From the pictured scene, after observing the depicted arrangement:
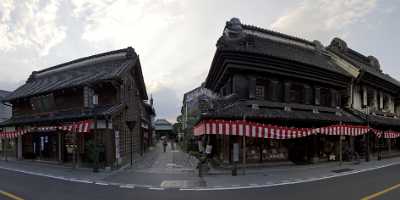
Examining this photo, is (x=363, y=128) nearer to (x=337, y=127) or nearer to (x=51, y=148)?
(x=337, y=127)

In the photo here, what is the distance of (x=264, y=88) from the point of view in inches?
765

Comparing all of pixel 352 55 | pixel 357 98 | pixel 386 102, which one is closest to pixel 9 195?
pixel 357 98

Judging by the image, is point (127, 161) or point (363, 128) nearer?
point (363, 128)

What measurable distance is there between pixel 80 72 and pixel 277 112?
17.7 meters

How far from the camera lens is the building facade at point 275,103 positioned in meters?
16.6

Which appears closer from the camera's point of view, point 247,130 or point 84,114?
point 247,130

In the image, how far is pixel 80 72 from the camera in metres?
25.4

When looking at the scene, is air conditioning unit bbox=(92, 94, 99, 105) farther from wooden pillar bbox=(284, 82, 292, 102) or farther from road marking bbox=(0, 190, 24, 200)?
wooden pillar bbox=(284, 82, 292, 102)

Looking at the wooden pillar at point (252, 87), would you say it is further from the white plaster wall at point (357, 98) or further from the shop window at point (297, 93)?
the white plaster wall at point (357, 98)

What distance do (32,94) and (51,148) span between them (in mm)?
Answer: 4905

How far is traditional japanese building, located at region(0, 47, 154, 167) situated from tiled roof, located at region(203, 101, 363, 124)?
7.49 meters

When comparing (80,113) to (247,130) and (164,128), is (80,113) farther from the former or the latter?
(164,128)

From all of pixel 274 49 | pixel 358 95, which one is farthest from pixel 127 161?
pixel 358 95

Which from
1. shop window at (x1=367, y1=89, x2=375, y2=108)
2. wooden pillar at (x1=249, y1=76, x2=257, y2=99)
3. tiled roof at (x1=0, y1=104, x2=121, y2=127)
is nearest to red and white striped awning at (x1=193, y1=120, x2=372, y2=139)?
wooden pillar at (x1=249, y1=76, x2=257, y2=99)
